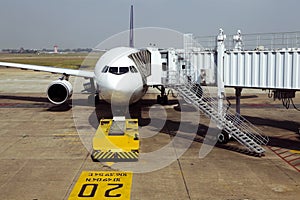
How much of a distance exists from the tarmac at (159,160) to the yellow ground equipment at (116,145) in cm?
53

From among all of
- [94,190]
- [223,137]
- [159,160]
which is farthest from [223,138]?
[94,190]

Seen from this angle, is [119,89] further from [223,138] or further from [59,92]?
[59,92]

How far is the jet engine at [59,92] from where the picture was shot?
28500 millimetres

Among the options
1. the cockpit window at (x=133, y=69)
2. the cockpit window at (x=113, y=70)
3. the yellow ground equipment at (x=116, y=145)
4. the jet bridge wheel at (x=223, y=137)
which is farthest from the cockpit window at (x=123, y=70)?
the jet bridge wheel at (x=223, y=137)

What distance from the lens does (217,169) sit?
15414 mm

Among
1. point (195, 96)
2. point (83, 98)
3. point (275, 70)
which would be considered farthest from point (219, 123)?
point (83, 98)

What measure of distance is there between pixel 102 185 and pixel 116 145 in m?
3.57

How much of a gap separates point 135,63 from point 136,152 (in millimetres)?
6704

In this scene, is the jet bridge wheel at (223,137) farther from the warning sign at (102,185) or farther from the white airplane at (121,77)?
the warning sign at (102,185)

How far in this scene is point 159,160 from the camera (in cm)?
1675

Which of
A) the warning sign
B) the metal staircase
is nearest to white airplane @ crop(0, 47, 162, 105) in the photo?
the metal staircase

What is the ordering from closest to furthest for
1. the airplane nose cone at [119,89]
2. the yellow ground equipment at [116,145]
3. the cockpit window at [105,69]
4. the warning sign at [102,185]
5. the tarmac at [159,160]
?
the warning sign at [102,185], the tarmac at [159,160], the yellow ground equipment at [116,145], the airplane nose cone at [119,89], the cockpit window at [105,69]

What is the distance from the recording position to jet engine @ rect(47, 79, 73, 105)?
28500mm

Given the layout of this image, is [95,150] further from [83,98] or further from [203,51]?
[83,98]
